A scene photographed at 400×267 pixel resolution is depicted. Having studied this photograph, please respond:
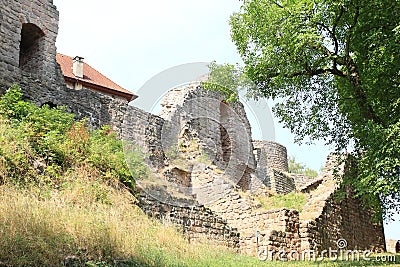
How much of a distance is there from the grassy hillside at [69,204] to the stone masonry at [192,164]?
1264mm

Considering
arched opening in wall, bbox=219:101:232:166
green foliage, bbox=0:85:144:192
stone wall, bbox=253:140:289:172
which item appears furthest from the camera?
stone wall, bbox=253:140:289:172

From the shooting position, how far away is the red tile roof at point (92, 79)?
28.3 meters

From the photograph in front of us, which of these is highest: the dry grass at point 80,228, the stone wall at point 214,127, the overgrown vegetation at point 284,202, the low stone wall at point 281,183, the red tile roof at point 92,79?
the red tile roof at point 92,79

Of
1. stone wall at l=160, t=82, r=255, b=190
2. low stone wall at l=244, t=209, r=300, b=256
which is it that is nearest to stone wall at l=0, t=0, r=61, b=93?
stone wall at l=160, t=82, r=255, b=190

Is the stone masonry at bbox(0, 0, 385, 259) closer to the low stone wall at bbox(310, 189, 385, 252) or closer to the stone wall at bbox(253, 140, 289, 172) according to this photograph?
the low stone wall at bbox(310, 189, 385, 252)

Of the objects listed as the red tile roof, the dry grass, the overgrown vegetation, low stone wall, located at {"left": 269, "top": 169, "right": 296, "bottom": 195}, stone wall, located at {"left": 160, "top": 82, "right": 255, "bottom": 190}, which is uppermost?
the red tile roof

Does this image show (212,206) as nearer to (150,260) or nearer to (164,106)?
(164,106)

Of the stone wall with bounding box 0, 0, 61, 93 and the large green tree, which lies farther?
the stone wall with bounding box 0, 0, 61, 93

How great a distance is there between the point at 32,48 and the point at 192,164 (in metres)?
7.97

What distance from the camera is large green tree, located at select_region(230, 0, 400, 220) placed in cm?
1116

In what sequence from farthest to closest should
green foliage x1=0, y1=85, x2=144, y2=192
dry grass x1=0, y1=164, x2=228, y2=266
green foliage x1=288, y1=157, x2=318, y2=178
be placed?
green foliage x1=288, y1=157, x2=318, y2=178, green foliage x1=0, y1=85, x2=144, y2=192, dry grass x1=0, y1=164, x2=228, y2=266

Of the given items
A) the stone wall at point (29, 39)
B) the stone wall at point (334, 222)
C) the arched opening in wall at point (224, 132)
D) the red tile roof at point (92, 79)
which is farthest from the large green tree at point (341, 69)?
the red tile roof at point (92, 79)

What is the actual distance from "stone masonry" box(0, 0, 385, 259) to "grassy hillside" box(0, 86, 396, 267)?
1264 mm

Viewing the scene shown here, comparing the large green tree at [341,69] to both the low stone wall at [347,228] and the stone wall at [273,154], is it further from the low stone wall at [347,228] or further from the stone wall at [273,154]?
the stone wall at [273,154]
